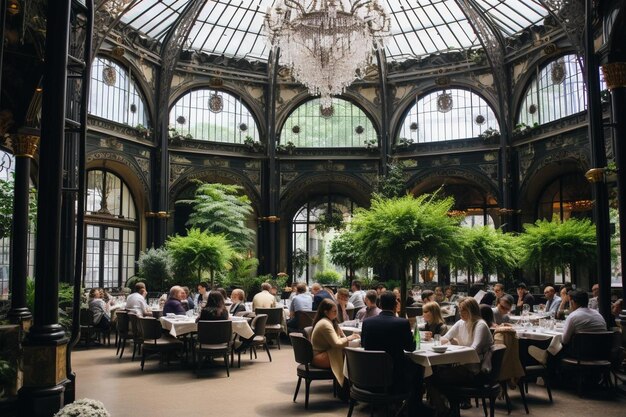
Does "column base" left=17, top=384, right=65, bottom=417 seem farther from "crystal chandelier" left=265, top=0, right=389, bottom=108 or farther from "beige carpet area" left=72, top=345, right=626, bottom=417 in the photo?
"crystal chandelier" left=265, top=0, right=389, bottom=108

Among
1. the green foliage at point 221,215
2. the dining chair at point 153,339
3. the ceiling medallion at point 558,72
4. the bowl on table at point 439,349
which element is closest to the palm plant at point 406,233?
the dining chair at point 153,339

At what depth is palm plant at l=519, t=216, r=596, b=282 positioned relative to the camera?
15898 millimetres

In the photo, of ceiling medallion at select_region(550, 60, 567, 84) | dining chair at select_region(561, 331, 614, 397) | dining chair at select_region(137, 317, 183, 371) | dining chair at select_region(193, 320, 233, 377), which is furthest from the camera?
ceiling medallion at select_region(550, 60, 567, 84)

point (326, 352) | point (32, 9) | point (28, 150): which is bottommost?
point (326, 352)

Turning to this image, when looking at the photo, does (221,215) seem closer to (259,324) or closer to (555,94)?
(259,324)

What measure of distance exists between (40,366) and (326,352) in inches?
124

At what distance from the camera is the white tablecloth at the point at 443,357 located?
6.38 metres

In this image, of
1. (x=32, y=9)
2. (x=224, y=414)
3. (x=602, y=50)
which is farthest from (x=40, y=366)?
(x=602, y=50)

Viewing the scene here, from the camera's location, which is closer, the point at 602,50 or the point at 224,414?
the point at 224,414

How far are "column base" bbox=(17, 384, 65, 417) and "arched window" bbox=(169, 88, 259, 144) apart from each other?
56.2ft

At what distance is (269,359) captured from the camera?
10789 mm

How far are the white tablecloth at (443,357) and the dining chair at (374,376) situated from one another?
17.6 inches

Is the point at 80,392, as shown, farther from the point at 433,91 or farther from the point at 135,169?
the point at 433,91

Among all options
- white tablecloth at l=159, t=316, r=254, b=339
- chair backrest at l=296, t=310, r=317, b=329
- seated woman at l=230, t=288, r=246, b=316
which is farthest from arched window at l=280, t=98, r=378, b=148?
white tablecloth at l=159, t=316, r=254, b=339
